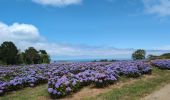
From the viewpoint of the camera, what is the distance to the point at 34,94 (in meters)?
15.1

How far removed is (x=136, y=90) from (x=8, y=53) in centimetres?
4321

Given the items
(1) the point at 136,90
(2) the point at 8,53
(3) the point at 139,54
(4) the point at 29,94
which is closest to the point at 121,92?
(1) the point at 136,90

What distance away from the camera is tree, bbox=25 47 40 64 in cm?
5533

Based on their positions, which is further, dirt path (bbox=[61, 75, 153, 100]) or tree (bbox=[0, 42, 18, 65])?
tree (bbox=[0, 42, 18, 65])

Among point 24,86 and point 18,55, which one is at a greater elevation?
point 18,55

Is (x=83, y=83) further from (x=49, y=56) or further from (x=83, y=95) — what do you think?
(x=49, y=56)

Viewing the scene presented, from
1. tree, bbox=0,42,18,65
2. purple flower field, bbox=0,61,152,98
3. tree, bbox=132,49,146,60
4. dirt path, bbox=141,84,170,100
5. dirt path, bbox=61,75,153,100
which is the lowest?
dirt path, bbox=141,84,170,100

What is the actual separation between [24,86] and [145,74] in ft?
23.9

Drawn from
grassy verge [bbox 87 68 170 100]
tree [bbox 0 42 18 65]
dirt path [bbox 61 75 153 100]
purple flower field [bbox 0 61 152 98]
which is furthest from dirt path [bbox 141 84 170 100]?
tree [bbox 0 42 18 65]

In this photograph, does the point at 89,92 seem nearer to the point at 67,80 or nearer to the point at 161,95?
the point at 67,80

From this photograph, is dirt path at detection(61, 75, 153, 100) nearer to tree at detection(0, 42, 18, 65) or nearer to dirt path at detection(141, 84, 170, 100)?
dirt path at detection(141, 84, 170, 100)

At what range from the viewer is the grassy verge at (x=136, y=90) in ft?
44.8

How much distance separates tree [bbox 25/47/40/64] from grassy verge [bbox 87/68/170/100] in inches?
1480

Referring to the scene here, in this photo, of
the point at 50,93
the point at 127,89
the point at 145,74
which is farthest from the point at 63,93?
the point at 145,74
